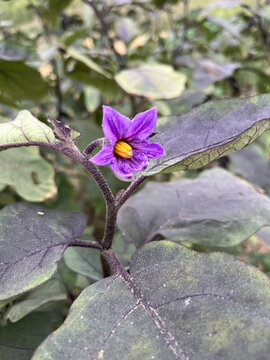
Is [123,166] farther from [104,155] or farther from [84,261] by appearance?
[84,261]

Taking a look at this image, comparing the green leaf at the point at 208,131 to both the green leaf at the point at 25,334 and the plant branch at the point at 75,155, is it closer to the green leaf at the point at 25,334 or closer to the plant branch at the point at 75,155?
the plant branch at the point at 75,155

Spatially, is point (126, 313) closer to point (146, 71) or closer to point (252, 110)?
point (252, 110)

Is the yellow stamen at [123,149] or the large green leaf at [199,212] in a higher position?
the yellow stamen at [123,149]

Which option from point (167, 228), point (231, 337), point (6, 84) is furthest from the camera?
point (6, 84)

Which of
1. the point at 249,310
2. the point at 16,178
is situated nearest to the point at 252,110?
the point at 249,310

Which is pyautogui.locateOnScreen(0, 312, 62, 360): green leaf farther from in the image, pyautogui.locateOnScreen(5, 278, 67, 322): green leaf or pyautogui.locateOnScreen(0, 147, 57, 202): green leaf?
pyautogui.locateOnScreen(0, 147, 57, 202): green leaf

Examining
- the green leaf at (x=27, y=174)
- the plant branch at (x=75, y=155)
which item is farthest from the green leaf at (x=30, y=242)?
the green leaf at (x=27, y=174)

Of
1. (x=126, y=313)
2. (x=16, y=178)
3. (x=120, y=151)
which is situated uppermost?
(x=120, y=151)
